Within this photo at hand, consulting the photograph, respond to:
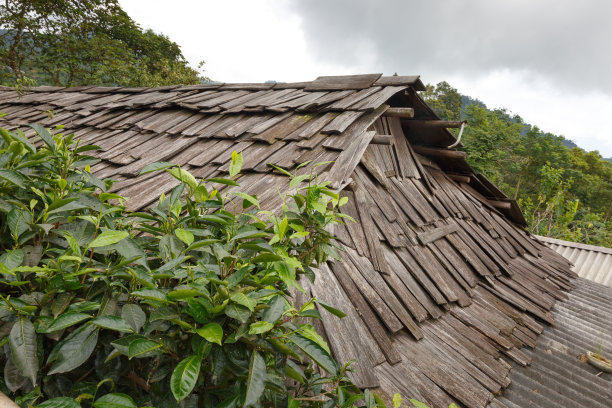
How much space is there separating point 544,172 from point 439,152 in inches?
802

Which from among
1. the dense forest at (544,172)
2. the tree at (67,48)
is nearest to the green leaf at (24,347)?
the tree at (67,48)

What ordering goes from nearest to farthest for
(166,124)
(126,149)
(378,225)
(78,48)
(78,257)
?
1. (78,257)
2. (378,225)
3. (126,149)
4. (166,124)
5. (78,48)

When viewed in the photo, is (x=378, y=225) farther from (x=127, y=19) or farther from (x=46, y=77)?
(x=127, y=19)

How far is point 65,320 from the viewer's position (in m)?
0.83

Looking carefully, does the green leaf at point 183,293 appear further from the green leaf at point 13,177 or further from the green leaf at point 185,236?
the green leaf at point 13,177

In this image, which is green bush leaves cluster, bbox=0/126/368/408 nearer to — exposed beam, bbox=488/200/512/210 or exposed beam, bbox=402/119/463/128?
exposed beam, bbox=402/119/463/128

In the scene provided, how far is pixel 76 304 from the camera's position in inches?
35.2

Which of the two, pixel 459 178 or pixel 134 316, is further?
pixel 459 178

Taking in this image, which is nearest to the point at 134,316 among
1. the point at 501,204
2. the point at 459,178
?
the point at 459,178

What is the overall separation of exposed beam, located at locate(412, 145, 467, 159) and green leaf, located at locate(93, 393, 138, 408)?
5.03 metres

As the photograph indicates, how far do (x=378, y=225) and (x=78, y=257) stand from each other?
239 centimetres

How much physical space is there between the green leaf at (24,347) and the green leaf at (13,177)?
50 cm

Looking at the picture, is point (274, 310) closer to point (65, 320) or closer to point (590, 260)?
point (65, 320)

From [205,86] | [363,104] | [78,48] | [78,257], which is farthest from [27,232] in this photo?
[78,48]
